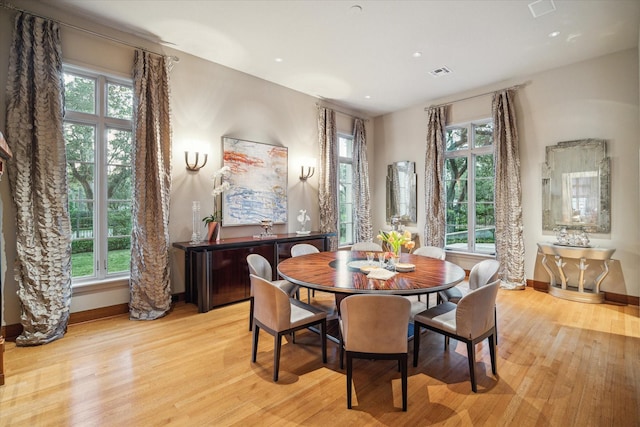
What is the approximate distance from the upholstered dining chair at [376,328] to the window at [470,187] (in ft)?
13.8

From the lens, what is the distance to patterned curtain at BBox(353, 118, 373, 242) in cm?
628

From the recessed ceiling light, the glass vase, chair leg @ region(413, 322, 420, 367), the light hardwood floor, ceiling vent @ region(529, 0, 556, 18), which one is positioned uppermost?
the recessed ceiling light

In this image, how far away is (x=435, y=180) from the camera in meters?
5.68

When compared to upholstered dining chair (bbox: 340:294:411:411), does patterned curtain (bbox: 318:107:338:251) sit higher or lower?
higher

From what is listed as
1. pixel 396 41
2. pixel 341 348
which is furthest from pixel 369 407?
pixel 396 41

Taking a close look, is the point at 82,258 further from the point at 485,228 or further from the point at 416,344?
the point at 485,228

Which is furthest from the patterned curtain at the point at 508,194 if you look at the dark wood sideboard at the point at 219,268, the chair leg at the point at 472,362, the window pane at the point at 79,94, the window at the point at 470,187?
the window pane at the point at 79,94

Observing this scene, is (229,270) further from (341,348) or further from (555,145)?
(555,145)

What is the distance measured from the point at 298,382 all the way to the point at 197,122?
3.48 m

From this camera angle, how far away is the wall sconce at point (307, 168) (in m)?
5.38

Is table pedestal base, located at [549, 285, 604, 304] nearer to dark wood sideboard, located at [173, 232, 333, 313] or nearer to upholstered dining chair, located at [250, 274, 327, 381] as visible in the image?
upholstered dining chair, located at [250, 274, 327, 381]

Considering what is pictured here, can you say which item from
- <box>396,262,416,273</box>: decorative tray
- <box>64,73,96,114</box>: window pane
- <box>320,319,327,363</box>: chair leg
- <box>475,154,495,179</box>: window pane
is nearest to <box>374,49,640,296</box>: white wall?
<box>475,154,495,179</box>: window pane

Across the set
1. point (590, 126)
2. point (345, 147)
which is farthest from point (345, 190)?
point (590, 126)

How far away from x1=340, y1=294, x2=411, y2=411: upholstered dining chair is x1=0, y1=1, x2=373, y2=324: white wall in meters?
2.90
